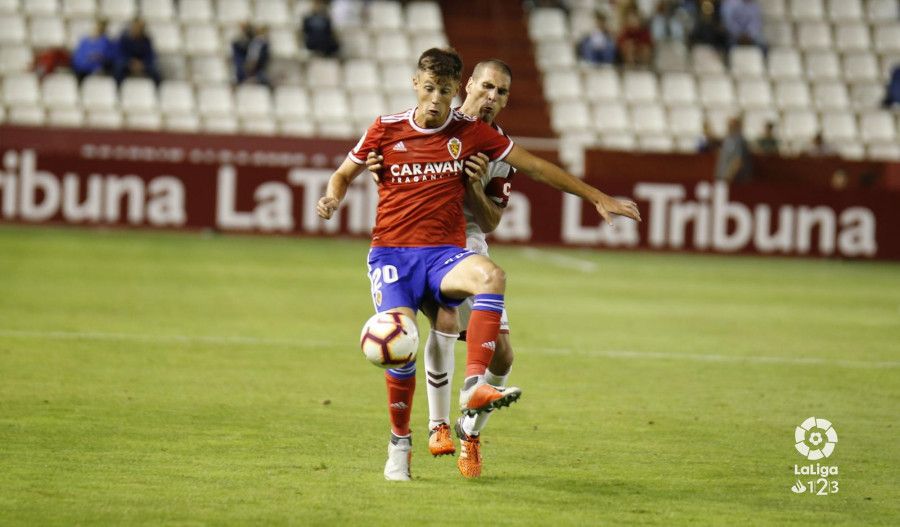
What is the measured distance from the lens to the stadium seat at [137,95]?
2538 centimetres

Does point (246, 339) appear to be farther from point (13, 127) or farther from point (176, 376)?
point (13, 127)

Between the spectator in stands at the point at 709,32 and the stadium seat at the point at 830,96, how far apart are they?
210 cm

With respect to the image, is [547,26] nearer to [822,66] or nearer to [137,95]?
[822,66]

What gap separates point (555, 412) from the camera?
8930 mm

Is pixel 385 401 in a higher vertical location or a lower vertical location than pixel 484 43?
lower

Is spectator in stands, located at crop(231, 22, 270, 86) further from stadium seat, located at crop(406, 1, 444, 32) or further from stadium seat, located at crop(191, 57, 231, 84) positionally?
stadium seat, located at crop(406, 1, 444, 32)

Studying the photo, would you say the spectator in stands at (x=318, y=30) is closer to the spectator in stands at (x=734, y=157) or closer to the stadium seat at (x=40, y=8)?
the stadium seat at (x=40, y=8)

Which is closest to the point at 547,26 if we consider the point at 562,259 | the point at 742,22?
the point at 742,22

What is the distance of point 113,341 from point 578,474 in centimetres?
559

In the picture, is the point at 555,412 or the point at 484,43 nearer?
the point at 555,412

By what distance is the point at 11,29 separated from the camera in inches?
1030

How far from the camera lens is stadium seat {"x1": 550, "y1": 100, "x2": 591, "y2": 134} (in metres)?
27.5

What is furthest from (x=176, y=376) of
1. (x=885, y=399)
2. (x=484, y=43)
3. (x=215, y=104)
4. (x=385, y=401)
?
(x=484, y=43)

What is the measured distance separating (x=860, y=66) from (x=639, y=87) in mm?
5053
